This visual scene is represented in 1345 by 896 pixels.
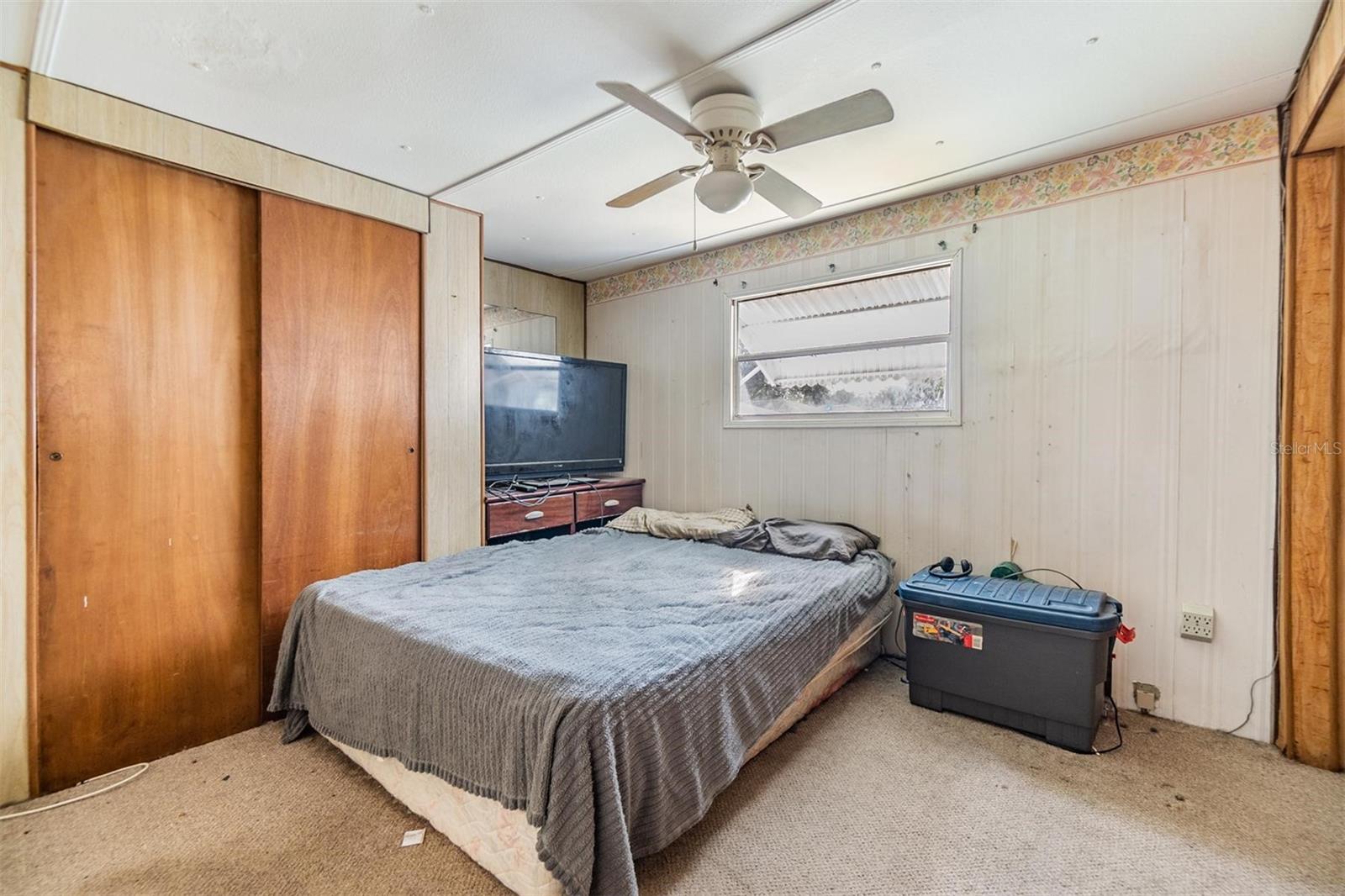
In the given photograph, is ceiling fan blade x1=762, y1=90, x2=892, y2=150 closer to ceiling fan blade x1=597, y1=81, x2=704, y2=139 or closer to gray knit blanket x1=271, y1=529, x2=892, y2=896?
ceiling fan blade x1=597, y1=81, x2=704, y2=139

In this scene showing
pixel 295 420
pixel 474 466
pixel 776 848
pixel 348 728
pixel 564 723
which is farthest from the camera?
pixel 474 466

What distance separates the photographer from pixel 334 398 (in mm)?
2553

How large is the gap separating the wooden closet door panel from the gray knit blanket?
37cm

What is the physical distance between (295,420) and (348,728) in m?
1.26

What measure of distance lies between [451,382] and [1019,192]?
284cm

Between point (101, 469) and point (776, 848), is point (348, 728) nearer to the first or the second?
point (101, 469)

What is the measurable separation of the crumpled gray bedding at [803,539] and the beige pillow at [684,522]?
8 centimetres

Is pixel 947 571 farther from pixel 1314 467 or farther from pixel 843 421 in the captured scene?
pixel 1314 467

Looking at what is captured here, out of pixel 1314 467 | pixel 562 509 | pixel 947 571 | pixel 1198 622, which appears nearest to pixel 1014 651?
pixel 947 571

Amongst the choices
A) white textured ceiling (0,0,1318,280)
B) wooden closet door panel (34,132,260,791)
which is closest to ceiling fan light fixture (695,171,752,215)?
A: white textured ceiling (0,0,1318,280)

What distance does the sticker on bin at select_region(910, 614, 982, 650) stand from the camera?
7.58 feet

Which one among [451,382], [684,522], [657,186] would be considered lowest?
[684,522]

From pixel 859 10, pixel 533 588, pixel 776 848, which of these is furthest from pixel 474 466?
pixel 859 10

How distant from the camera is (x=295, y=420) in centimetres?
244
